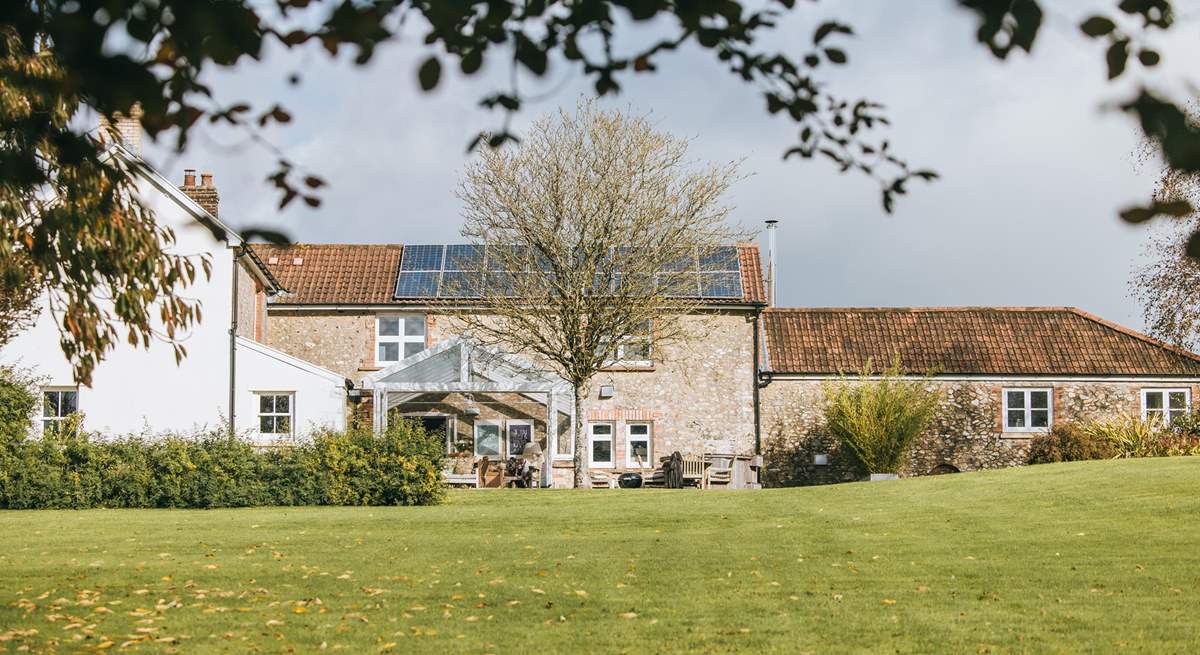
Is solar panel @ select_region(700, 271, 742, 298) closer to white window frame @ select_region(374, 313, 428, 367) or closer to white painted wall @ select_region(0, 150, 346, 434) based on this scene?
white window frame @ select_region(374, 313, 428, 367)

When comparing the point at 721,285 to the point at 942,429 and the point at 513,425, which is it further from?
the point at 942,429

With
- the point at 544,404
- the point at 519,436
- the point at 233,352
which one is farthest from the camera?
the point at 519,436

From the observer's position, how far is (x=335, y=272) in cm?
3516

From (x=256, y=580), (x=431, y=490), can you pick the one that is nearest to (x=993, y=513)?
(x=431, y=490)

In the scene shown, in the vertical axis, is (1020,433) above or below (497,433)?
below

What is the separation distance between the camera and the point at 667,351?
33.7m

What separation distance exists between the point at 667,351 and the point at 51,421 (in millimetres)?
15231

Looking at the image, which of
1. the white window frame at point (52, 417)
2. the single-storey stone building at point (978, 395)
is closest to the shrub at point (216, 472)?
the white window frame at point (52, 417)

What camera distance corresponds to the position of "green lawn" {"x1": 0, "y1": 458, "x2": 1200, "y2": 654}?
32.0 feet

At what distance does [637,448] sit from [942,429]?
321 inches

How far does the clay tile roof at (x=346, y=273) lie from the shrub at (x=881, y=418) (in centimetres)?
396

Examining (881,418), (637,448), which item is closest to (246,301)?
(637,448)

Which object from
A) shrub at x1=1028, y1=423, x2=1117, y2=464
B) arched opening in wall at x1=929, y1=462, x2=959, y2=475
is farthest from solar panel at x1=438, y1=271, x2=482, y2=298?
shrub at x1=1028, y1=423, x2=1117, y2=464

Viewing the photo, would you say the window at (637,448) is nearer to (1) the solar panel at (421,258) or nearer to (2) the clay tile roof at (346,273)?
(2) the clay tile roof at (346,273)
